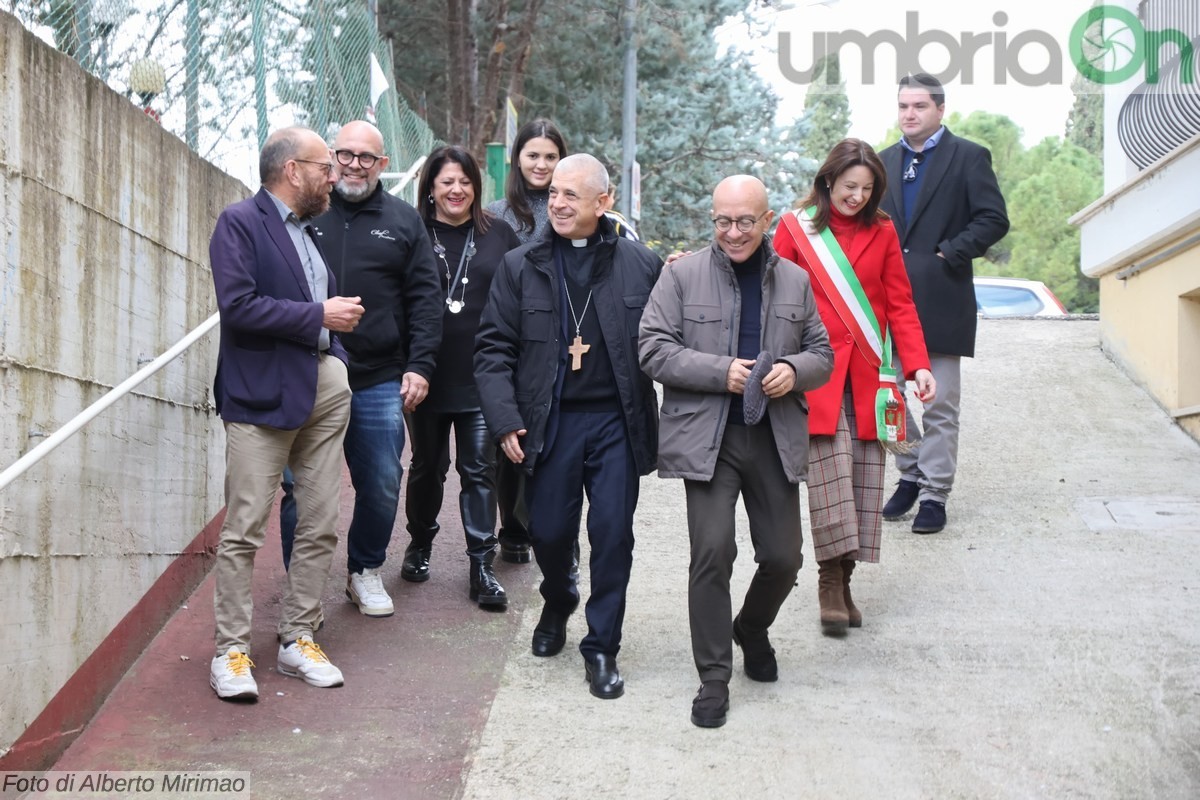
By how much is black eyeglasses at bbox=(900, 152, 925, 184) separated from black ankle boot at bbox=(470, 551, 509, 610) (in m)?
2.74

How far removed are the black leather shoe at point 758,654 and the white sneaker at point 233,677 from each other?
1.73 meters

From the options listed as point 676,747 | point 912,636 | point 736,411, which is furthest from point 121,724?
point 912,636

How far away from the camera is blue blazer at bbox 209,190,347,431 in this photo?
4.63 m

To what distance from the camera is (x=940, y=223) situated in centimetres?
666

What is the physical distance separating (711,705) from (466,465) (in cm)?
178

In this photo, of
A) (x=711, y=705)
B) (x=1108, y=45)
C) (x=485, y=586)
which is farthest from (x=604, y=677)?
(x=1108, y=45)

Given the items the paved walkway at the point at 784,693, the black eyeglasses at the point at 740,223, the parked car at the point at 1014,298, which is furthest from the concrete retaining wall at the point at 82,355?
the parked car at the point at 1014,298

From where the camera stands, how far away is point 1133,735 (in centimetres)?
449

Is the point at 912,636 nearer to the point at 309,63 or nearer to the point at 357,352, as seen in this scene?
the point at 357,352

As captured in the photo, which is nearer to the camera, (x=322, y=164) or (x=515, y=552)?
(x=322, y=164)

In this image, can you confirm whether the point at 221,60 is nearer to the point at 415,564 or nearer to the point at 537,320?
the point at 537,320

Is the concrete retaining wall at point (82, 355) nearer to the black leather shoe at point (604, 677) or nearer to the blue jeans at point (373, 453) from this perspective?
the blue jeans at point (373, 453)

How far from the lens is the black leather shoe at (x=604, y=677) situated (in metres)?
4.85

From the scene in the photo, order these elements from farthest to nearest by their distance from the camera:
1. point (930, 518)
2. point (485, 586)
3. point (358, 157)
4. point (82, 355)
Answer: point (930, 518), point (485, 586), point (358, 157), point (82, 355)
